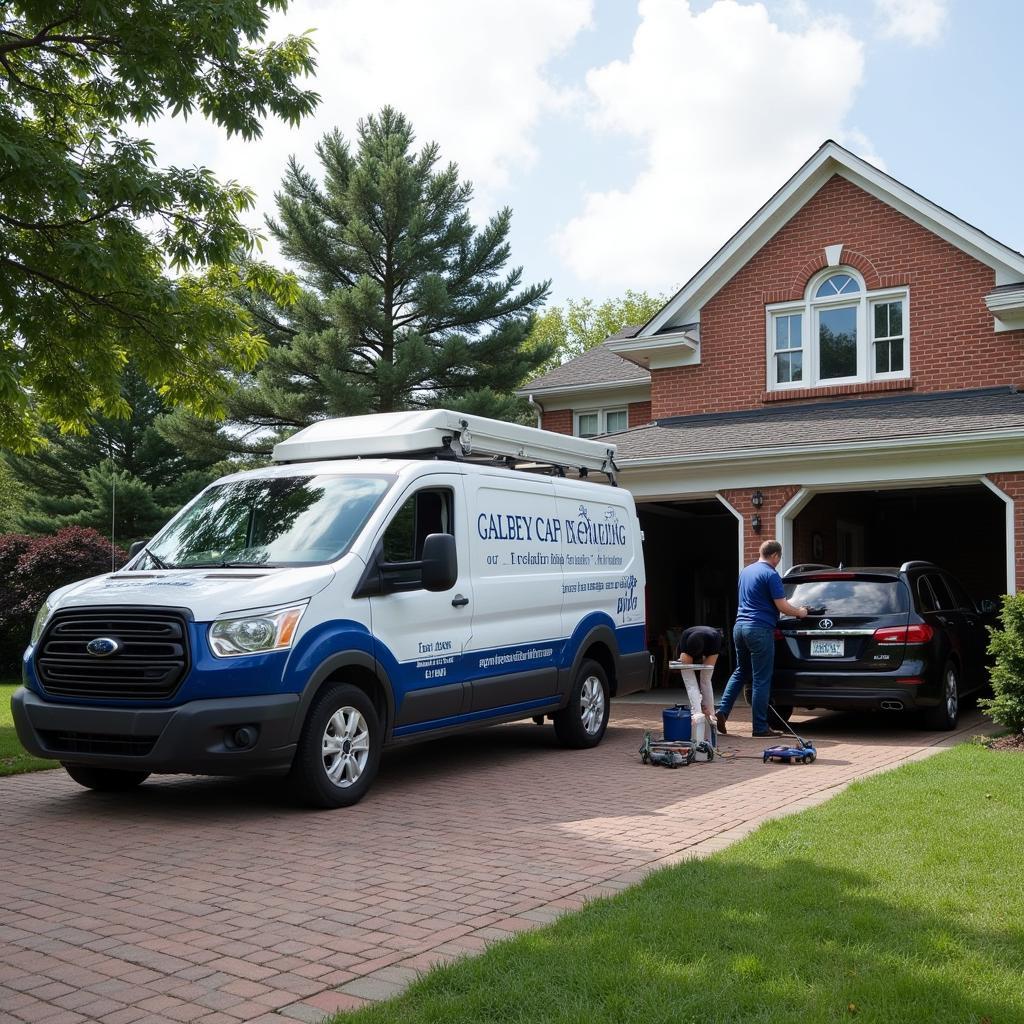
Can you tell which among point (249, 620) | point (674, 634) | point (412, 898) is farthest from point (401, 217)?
point (412, 898)

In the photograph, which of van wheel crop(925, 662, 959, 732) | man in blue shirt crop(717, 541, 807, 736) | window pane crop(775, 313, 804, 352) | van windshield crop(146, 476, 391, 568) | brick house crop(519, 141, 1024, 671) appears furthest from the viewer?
window pane crop(775, 313, 804, 352)

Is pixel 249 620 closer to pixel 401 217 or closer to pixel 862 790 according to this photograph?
pixel 862 790

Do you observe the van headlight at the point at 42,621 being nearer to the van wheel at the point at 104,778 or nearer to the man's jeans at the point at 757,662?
the van wheel at the point at 104,778

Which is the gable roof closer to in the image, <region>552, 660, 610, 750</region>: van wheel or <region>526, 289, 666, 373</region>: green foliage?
<region>552, 660, 610, 750</region>: van wheel

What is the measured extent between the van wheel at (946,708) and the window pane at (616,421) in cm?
1230

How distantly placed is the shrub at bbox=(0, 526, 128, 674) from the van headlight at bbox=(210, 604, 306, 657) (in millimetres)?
16644

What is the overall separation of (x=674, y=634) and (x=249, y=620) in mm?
11445

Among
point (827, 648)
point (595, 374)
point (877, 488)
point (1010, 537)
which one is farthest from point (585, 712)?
point (595, 374)

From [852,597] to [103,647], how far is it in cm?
739

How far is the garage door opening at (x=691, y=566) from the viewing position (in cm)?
1906

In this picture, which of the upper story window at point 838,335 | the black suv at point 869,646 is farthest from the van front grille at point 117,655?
the upper story window at point 838,335

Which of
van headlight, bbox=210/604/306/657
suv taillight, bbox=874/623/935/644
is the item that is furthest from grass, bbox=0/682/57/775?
suv taillight, bbox=874/623/935/644

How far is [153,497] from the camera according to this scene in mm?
40750

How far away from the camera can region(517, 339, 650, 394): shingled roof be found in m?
23.2
